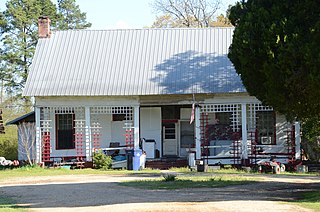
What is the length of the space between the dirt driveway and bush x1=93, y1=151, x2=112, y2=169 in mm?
5737

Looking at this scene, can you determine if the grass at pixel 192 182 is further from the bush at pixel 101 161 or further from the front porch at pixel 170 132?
the bush at pixel 101 161

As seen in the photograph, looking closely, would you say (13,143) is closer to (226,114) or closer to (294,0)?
(226,114)

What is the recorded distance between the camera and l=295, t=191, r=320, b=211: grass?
1412 centimetres

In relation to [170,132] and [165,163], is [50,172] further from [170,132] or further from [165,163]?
Answer: [170,132]

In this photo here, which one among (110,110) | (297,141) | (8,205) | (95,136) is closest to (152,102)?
(110,110)

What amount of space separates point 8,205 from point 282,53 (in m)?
7.78

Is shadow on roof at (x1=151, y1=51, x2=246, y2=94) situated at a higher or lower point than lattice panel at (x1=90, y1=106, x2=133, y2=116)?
higher

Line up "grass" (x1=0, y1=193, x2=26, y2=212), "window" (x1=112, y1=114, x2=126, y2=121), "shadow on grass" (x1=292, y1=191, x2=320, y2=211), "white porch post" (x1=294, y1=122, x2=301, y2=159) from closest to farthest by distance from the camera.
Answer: "shadow on grass" (x1=292, y1=191, x2=320, y2=211) → "grass" (x1=0, y1=193, x2=26, y2=212) → "white porch post" (x1=294, y1=122, x2=301, y2=159) → "window" (x1=112, y1=114, x2=126, y2=121)

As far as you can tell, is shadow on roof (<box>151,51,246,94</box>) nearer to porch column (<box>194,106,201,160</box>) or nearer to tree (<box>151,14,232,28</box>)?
porch column (<box>194,106,201,160</box>)

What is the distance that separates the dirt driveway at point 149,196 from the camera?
14.6 meters

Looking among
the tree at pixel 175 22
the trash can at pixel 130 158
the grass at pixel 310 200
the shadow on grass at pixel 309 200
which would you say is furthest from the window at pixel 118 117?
the tree at pixel 175 22

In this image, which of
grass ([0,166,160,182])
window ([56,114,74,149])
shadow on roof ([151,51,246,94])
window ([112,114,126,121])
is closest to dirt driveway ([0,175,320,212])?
grass ([0,166,160,182])

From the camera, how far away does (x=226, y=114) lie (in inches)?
1229

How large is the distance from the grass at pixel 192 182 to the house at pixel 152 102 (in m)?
7.07
